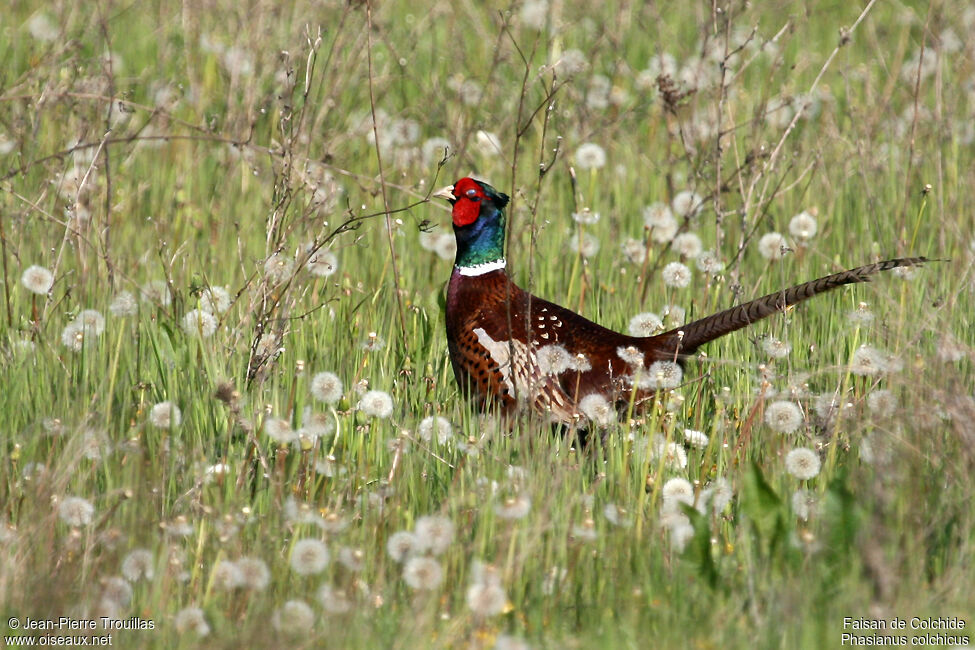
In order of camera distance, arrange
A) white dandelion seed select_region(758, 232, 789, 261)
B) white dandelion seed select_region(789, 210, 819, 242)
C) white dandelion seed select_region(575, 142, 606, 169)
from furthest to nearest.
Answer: white dandelion seed select_region(575, 142, 606, 169)
white dandelion seed select_region(789, 210, 819, 242)
white dandelion seed select_region(758, 232, 789, 261)

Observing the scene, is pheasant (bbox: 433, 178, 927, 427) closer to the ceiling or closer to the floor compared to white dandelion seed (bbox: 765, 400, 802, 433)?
closer to the ceiling

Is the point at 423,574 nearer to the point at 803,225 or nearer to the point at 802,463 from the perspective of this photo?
the point at 802,463

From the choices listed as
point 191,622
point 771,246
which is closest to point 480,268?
point 771,246

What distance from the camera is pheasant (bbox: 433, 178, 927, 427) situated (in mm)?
4156

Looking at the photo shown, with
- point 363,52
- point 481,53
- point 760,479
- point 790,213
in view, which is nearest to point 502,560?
point 760,479

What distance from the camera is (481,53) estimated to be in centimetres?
824

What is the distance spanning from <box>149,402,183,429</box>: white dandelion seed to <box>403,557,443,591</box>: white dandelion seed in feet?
3.48

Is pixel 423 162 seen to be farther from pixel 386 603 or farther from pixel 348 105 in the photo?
pixel 386 603

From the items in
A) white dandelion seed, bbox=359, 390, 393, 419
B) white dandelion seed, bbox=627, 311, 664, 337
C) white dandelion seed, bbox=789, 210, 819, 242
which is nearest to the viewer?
white dandelion seed, bbox=359, 390, 393, 419

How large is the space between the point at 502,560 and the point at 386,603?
0.95ft

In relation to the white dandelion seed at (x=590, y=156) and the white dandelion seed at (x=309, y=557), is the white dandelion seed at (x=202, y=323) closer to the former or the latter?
the white dandelion seed at (x=309, y=557)

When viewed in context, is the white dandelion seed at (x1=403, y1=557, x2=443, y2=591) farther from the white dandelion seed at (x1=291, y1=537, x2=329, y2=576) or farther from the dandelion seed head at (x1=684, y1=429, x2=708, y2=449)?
the dandelion seed head at (x1=684, y1=429, x2=708, y2=449)

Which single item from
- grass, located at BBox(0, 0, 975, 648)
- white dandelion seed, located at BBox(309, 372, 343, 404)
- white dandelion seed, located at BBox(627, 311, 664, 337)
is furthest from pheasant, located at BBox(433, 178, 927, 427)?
white dandelion seed, located at BBox(309, 372, 343, 404)

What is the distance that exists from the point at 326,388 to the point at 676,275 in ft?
6.27
